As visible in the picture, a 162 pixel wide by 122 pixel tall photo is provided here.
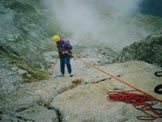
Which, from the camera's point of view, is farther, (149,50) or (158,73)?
(149,50)

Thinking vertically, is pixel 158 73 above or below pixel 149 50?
below

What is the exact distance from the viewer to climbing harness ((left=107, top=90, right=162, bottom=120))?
29.1 feet

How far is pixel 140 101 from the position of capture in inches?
392

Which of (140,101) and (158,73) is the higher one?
(158,73)

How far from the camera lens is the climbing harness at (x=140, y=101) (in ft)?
29.1

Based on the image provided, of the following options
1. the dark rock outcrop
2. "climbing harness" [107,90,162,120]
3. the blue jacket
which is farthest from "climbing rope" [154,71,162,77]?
the blue jacket

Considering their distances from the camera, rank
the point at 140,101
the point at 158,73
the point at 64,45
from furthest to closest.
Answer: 1. the point at 64,45
2. the point at 158,73
3. the point at 140,101

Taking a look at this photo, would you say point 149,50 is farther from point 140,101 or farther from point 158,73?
point 140,101

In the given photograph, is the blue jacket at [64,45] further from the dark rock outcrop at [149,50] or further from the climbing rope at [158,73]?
the dark rock outcrop at [149,50]

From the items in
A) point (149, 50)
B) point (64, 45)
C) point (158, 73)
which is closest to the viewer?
point (158, 73)

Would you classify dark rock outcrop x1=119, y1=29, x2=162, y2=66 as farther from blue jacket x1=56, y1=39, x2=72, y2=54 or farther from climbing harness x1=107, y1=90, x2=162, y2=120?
climbing harness x1=107, y1=90, x2=162, y2=120

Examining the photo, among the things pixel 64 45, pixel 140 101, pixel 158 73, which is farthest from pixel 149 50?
pixel 140 101

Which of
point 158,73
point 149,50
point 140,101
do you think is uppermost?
point 149,50

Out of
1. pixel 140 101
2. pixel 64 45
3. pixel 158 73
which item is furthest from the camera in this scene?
pixel 64 45
